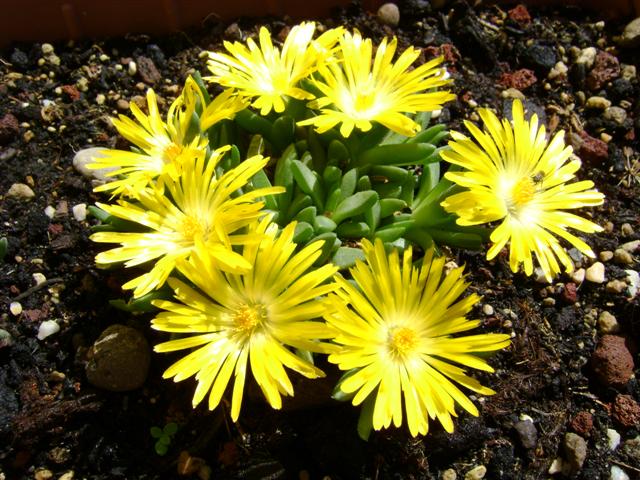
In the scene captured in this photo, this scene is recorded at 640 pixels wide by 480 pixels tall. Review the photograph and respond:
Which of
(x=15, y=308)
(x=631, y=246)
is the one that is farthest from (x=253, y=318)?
(x=631, y=246)

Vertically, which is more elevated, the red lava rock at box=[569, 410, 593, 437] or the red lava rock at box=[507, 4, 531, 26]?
the red lava rock at box=[507, 4, 531, 26]

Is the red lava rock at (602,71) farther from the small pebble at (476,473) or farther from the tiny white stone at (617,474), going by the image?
the small pebble at (476,473)

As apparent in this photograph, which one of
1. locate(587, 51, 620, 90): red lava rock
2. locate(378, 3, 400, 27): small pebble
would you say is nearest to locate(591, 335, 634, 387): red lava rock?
locate(587, 51, 620, 90): red lava rock

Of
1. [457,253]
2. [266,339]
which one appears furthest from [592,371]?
[266,339]

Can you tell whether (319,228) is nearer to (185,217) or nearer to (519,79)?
(185,217)

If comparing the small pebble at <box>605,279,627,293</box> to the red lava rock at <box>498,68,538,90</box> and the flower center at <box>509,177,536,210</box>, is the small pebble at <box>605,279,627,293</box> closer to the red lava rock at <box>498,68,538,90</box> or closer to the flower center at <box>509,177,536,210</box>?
the flower center at <box>509,177,536,210</box>

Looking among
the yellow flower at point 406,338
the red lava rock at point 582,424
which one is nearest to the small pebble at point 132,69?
the yellow flower at point 406,338
